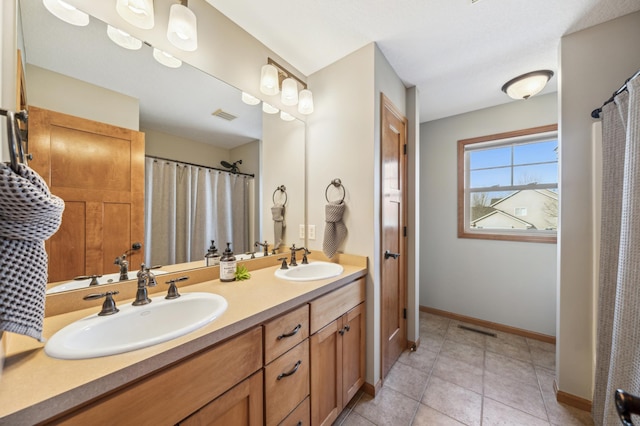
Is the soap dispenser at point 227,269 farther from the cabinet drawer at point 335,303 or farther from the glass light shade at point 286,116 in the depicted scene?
the glass light shade at point 286,116

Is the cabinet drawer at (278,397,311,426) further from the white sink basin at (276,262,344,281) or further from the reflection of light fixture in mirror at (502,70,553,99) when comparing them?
the reflection of light fixture in mirror at (502,70,553,99)

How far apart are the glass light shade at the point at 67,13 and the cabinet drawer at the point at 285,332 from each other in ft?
4.86

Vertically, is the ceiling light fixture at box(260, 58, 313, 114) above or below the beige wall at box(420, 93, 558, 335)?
above

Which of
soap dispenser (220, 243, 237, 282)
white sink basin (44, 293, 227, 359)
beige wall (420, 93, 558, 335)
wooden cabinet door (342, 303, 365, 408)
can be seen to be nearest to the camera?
white sink basin (44, 293, 227, 359)

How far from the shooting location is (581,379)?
1497mm

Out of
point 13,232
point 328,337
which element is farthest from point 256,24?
point 328,337

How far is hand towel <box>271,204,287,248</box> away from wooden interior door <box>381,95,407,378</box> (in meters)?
0.81

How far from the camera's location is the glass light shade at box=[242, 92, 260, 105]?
5.19ft

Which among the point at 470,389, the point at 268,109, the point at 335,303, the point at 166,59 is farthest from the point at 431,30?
the point at 470,389

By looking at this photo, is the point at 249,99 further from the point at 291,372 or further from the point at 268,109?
the point at 291,372

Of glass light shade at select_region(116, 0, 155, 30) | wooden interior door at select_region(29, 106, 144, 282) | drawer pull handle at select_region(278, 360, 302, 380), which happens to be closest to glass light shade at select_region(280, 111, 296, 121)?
glass light shade at select_region(116, 0, 155, 30)

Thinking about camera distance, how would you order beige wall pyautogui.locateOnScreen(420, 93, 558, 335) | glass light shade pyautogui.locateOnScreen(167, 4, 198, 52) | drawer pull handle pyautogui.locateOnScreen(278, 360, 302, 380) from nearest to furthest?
1. drawer pull handle pyautogui.locateOnScreen(278, 360, 302, 380)
2. glass light shade pyautogui.locateOnScreen(167, 4, 198, 52)
3. beige wall pyautogui.locateOnScreen(420, 93, 558, 335)

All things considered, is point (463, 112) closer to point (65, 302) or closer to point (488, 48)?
point (488, 48)

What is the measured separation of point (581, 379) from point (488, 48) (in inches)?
91.5
